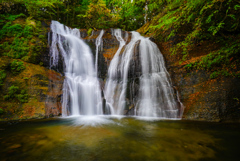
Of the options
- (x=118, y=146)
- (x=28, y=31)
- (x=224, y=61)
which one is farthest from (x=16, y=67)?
(x=224, y=61)

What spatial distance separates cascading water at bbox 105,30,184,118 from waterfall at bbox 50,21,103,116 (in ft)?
3.73

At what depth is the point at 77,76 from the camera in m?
9.52

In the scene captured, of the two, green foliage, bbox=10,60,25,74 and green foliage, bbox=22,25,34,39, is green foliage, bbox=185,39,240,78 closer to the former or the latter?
green foliage, bbox=10,60,25,74

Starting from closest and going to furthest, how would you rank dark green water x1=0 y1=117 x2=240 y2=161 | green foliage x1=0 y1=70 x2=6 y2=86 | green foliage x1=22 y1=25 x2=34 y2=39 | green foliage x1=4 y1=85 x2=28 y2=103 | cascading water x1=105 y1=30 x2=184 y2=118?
dark green water x1=0 y1=117 x2=240 y2=161
green foliage x1=4 y1=85 x2=28 y2=103
green foliage x1=0 y1=70 x2=6 y2=86
cascading water x1=105 y1=30 x2=184 y2=118
green foliage x1=22 y1=25 x2=34 y2=39

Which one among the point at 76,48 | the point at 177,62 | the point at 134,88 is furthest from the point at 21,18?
the point at 177,62

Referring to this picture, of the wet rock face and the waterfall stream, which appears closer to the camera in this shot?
the wet rock face

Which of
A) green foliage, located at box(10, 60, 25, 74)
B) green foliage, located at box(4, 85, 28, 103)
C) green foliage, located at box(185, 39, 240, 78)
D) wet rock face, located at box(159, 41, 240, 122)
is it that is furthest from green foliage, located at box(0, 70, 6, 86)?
green foliage, located at box(185, 39, 240, 78)

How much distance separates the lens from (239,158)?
2705mm

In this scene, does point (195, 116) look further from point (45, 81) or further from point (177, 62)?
point (45, 81)

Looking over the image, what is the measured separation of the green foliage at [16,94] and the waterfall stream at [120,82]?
2026 millimetres

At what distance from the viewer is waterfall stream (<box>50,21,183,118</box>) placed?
7824 millimetres

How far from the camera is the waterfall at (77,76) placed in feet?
26.8

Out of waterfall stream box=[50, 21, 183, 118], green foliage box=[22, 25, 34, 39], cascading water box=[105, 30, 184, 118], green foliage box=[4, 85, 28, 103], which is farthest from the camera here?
green foliage box=[22, 25, 34, 39]

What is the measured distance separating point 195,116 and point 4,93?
1031cm
